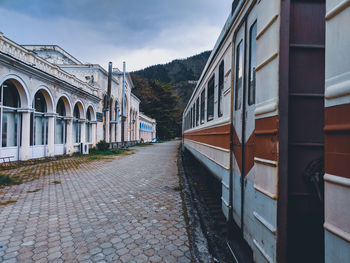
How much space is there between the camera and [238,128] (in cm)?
272

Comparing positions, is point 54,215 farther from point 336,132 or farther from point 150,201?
point 336,132

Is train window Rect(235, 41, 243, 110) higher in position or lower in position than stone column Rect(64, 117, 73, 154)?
higher

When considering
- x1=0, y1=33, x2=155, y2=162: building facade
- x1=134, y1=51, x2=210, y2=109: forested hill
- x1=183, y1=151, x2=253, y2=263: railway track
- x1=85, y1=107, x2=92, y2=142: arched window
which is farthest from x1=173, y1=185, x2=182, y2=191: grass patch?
x1=134, y1=51, x2=210, y2=109: forested hill

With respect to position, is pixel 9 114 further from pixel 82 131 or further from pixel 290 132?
pixel 290 132

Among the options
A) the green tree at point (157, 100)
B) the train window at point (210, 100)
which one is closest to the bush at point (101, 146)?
the train window at point (210, 100)

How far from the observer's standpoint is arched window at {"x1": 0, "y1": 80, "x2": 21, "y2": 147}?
920 centimetres

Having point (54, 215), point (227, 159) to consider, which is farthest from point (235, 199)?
point (54, 215)

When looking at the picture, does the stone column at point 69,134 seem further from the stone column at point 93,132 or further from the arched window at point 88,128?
the stone column at point 93,132

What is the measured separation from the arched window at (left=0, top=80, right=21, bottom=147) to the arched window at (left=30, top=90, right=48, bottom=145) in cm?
129

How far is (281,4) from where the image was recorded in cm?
165

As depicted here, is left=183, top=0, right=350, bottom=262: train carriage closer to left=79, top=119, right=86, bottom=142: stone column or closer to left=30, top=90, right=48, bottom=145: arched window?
left=30, top=90, right=48, bottom=145: arched window

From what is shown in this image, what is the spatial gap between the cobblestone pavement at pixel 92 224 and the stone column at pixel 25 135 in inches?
192

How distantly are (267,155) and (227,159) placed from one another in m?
1.32

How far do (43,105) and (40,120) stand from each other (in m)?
1.00
